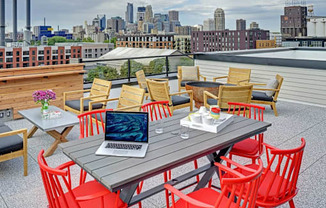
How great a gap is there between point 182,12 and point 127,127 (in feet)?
98.5

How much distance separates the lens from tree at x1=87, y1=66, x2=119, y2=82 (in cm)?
794

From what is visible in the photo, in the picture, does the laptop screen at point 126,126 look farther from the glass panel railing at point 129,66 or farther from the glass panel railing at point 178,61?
the glass panel railing at point 178,61

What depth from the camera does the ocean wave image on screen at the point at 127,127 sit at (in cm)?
233

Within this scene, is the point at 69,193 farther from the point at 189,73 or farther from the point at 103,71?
the point at 103,71

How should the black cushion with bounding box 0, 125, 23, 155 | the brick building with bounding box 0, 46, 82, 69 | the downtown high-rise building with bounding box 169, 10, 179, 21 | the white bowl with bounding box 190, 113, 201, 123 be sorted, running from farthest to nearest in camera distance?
the downtown high-rise building with bounding box 169, 10, 179, 21 → the brick building with bounding box 0, 46, 82, 69 → the black cushion with bounding box 0, 125, 23, 155 → the white bowl with bounding box 190, 113, 201, 123

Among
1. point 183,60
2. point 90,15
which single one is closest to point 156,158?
point 183,60

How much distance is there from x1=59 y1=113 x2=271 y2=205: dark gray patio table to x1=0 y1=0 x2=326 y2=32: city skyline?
16.7m

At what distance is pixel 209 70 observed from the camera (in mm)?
9047

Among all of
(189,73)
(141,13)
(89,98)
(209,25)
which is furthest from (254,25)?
(89,98)

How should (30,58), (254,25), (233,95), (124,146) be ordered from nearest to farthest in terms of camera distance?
1. (124,146)
2. (233,95)
3. (30,58)
4. (254,25)

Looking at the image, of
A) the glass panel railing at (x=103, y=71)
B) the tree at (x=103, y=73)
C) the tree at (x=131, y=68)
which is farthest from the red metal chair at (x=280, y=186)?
the tree at (x=131, y=68)

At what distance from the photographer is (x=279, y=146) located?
4.37 m

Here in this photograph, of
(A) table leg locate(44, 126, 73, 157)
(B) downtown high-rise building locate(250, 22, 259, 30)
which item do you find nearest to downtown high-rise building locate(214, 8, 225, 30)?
(B) downtown high-rise building locate(250, 22, 259, 30)

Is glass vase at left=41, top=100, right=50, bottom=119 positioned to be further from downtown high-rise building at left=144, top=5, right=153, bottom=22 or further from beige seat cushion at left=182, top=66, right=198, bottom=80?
downtown high-rise building at left=144, top=5, right=153, bottom=22
